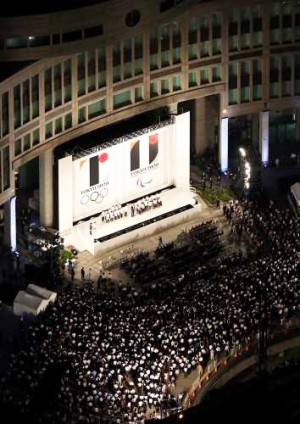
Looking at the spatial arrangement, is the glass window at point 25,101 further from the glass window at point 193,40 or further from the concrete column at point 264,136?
the concrete column at point 264,136

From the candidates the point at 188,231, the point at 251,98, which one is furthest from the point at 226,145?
the point at 188,231

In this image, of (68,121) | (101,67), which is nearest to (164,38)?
(101,67)

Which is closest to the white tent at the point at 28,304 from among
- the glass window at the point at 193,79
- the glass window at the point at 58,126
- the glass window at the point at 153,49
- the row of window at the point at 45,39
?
the glass window at the point at 58,126

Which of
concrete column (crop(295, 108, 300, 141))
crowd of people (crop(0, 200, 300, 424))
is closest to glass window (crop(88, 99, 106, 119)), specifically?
crowd of people (crop(0, 200, 300, 424))

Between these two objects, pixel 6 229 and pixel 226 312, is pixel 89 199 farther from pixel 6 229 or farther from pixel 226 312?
pixel 226 312

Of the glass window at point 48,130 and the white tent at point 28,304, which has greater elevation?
the glass window at point 48,130
